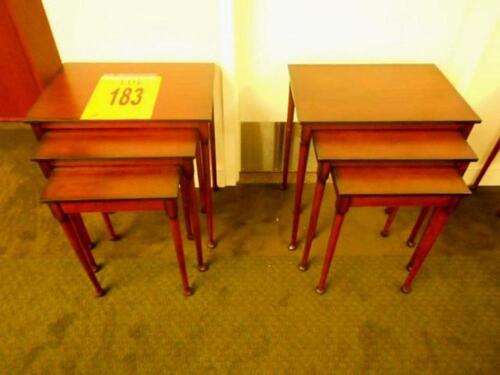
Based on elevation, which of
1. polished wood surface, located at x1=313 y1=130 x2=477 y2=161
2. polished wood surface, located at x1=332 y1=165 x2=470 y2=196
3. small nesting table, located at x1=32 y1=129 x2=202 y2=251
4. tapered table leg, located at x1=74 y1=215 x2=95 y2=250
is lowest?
tapered table leg, located at x1=74 y1=215 x2=95 y2=250

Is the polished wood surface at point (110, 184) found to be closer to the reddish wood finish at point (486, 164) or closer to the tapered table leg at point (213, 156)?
the tapered table leg at point (213, 156)

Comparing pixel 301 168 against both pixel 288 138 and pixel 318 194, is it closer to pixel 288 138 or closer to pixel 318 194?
pixel 318 194

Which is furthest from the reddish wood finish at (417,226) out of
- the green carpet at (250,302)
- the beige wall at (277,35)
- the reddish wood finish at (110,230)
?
the reddish wood finish at (110,230)

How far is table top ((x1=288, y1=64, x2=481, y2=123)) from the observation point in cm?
127

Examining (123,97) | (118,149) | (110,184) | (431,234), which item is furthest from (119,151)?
(431,234)

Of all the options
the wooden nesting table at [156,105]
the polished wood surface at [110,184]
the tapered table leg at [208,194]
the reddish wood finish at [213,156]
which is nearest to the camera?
the polished wood surface at [110,184]

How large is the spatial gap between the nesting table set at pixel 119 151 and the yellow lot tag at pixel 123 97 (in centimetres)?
1

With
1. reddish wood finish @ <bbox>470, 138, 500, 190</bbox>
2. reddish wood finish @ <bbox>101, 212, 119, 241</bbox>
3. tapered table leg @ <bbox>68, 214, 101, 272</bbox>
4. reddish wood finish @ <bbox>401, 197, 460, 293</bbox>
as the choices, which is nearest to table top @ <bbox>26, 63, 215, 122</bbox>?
tapered table leg @ <bbox>68, 214, 101, 272</bbox>

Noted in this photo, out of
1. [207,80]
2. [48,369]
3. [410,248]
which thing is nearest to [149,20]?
[207,80]

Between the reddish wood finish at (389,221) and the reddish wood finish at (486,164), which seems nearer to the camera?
the reddish wood finish at (389,221)

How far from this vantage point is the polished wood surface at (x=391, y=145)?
3.97 feet

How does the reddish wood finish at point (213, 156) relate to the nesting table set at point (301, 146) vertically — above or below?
below

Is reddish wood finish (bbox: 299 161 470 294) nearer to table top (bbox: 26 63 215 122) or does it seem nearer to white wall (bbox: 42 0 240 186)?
table top (bbox: 26 63 215 122)

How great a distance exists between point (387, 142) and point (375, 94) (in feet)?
0.71
